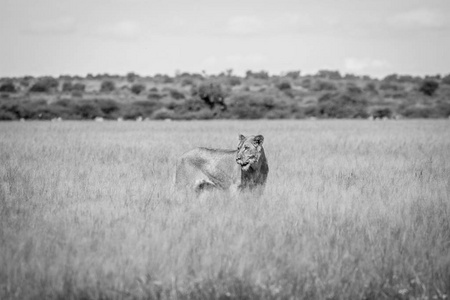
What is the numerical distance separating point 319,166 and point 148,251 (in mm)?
8879

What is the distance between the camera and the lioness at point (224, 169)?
823cm

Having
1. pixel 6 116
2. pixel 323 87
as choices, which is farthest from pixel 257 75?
pixel 6 116

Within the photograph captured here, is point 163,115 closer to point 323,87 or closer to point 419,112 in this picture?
point 419,112

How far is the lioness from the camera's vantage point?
27.0ft

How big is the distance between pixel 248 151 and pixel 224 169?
915 mm

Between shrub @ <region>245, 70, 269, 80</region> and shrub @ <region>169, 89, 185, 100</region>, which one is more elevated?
shrub @ <region>245, 70, 269, 80</region>

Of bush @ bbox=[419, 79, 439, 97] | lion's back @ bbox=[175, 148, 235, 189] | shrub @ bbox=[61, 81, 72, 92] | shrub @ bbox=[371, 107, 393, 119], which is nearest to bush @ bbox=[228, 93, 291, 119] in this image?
shrub @ bbox=[371, 107, 393, 119]

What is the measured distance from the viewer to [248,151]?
26.9ft

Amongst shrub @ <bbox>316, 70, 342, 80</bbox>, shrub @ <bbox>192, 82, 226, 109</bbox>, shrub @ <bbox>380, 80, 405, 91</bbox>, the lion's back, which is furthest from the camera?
shrub @ <bbox>316, 70, 342, 80</bbox>

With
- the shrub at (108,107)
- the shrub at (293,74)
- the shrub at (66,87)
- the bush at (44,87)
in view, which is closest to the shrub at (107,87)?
the shrub at (66,87)

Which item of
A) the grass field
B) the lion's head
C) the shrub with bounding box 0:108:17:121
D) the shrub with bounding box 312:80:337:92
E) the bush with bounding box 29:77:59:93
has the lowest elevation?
the shrub with bounding box 0:108:17:121

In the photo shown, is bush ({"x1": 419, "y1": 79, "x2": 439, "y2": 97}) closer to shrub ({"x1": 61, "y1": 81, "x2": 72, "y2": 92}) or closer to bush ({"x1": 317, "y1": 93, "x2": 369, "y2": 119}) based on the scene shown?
bush ({"x1": 317, "y1": 93, "x2": 369, "y2": 119})

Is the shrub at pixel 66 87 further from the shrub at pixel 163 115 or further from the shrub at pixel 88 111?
the shrub at pixel 163 115

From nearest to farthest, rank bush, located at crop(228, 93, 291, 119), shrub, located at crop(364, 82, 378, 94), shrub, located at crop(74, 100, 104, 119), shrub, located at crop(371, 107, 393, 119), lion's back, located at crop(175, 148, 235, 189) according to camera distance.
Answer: lion's back, located at crop(175, 148, 235, 189)
bush, located at crop(228, 93, 291, 119)
shrub, located at crop(74, 100, 104, 119)
shrub, located at crop(371, 107, 393, 119)
shrub, located at crop(364, 82, 378, 94)
